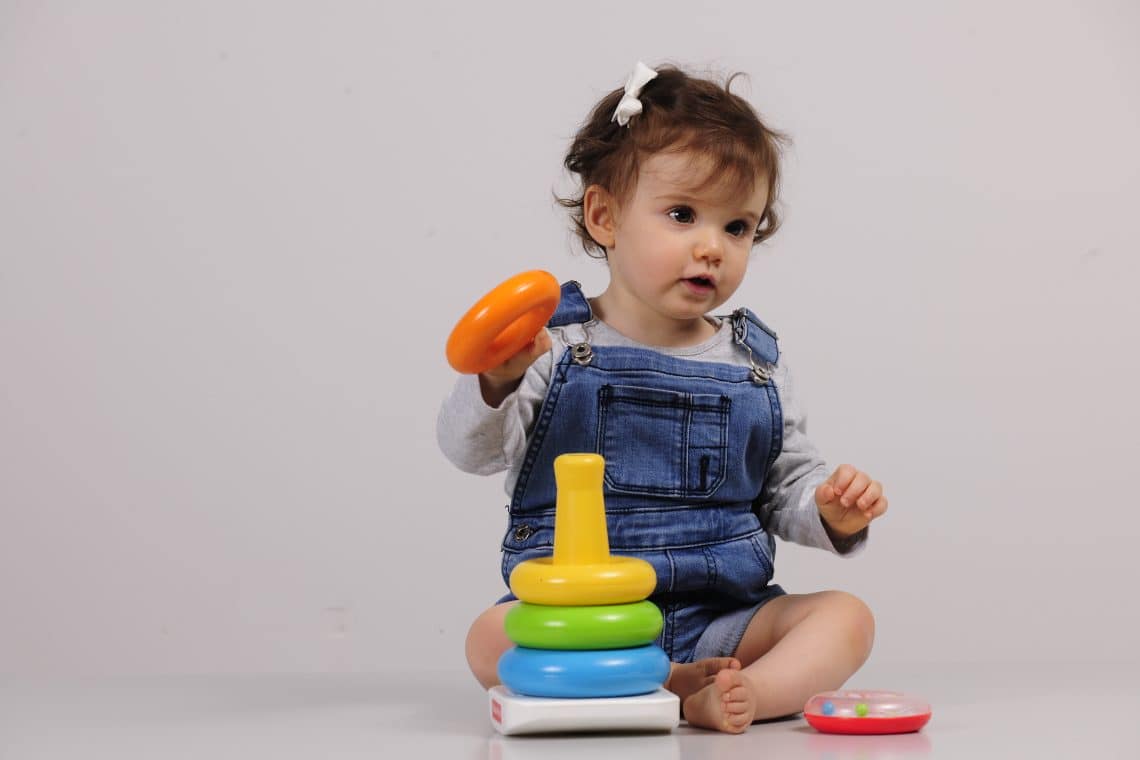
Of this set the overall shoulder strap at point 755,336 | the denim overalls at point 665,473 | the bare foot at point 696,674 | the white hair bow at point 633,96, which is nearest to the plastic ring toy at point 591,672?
the bare foot at point 696,674

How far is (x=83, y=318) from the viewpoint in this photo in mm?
2320

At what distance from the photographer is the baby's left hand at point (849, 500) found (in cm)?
154

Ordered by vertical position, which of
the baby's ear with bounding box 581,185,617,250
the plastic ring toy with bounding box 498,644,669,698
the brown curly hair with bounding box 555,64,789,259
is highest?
the brown curly hair with bounding box 555,64,789,259

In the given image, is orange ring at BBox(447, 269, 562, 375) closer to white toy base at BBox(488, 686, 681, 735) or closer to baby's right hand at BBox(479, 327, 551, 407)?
baby's right hand at BBox(479, 327, 551, 407)

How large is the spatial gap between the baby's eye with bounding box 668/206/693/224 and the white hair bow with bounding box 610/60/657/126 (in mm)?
119

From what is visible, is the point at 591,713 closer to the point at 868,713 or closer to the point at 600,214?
the point at 868,713

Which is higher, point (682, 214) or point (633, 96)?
point (633, 96)

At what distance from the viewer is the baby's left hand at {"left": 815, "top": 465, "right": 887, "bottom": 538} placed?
5.05 feet

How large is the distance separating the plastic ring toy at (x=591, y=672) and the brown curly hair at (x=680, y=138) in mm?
487

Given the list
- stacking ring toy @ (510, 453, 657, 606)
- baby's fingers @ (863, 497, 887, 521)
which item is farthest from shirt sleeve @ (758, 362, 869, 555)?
stacking ring toy @ (510, 453, 657, 606)

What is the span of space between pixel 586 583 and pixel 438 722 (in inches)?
9.9

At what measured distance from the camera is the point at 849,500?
1.54 metres

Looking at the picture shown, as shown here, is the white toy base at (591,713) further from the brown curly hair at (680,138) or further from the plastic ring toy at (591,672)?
the brown curly hair at (680,138)

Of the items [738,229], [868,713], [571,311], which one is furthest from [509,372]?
[868,713]
